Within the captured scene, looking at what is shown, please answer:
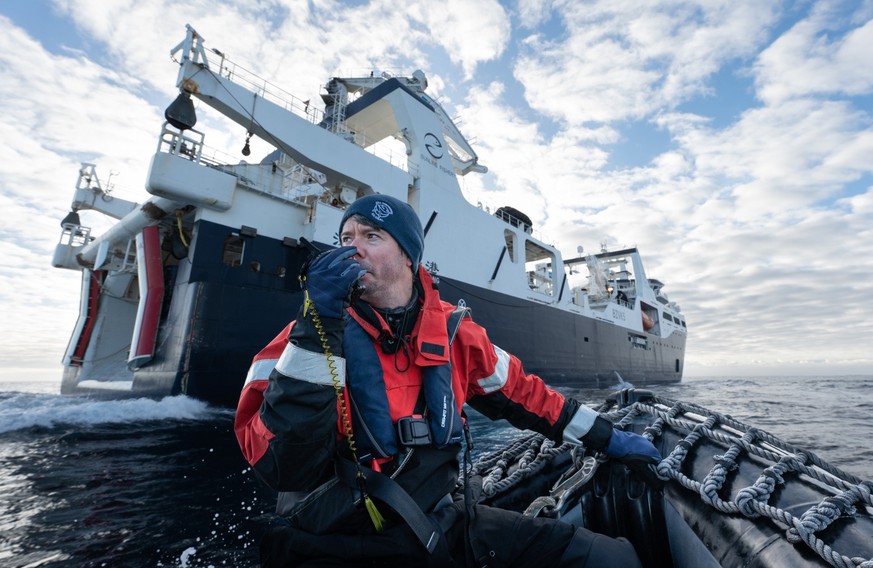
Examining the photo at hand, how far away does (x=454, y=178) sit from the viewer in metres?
11.7

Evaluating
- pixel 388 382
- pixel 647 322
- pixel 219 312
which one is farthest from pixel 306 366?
pixel 647 322

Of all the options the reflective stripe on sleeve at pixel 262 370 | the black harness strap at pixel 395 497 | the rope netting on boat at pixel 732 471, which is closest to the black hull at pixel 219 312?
the rope netting on boat at pixel 732 471

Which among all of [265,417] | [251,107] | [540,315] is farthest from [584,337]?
[265,417]

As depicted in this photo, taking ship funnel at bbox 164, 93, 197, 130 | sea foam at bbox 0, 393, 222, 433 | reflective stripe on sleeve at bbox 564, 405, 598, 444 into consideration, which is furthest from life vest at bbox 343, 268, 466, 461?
ship funnel at bbox 164, 93, 197, 130

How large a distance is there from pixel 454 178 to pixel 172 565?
35.4ft

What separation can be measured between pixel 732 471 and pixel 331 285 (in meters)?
1.96

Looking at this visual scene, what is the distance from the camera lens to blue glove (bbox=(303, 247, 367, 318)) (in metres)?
1.30

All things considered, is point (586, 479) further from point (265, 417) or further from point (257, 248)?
point (257, 248)

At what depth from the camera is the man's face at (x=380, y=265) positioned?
64.9 inches

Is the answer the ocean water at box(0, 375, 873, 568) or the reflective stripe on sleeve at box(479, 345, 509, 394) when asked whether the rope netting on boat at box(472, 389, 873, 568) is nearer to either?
the reflective stripe on sleeve at box(479, 345, 509, 394)

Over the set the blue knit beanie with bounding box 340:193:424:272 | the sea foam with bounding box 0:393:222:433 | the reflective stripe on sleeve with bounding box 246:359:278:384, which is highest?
the blue knit beanie with bounding box 340:193:424:272

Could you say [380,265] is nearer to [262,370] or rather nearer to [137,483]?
[262,370]

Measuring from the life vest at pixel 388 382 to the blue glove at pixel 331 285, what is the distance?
0.64 feet

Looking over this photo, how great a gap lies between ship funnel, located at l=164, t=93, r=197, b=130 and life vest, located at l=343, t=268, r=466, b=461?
25.6 feet
